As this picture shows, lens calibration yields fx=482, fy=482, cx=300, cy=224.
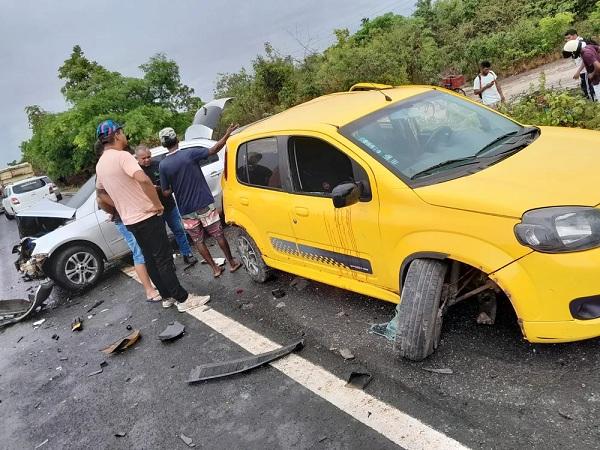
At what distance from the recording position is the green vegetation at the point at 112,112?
21.8 meters

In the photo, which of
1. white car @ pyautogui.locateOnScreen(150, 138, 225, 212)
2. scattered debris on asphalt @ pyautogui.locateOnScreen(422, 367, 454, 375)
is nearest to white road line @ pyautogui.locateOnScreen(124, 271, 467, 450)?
scattered debris on asphalt @ pyautogui.locateOnScreen(422, 367, 454, 375)

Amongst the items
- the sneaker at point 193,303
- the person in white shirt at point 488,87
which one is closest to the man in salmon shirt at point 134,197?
the sneaker at point 193,303

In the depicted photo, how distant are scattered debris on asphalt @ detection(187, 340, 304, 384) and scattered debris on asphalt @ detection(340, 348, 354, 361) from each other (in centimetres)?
39

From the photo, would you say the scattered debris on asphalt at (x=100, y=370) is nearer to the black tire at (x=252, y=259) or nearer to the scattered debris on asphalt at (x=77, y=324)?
the scattered debris on asphalt at (x=77, y=324)

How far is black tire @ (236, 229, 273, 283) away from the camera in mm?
5207

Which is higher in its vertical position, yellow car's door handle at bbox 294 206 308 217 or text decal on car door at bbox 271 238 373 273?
yellow car's door handle at bbox 294 206 308 217

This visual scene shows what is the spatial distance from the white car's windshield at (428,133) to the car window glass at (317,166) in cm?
20

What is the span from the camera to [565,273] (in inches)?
106

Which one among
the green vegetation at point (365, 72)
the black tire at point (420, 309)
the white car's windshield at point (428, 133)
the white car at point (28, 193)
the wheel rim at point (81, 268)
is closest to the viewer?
the black tire at point (420, 309)

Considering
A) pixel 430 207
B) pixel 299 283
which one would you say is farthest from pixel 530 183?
pixel 299 283

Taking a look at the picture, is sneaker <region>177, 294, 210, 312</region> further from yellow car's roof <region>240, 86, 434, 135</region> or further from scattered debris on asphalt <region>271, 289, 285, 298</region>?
yellow car's roof <region>240, 86, 434, 135</region>

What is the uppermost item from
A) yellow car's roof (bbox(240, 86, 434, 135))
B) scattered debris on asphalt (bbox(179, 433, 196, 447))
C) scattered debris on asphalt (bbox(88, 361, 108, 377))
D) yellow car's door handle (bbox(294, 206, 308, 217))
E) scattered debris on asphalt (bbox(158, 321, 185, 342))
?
yellow car's roof (bbox(240, 86, 434, 135))

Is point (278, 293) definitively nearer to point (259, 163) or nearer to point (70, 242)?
point (259, 163)

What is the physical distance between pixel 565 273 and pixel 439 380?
41.9 inches
